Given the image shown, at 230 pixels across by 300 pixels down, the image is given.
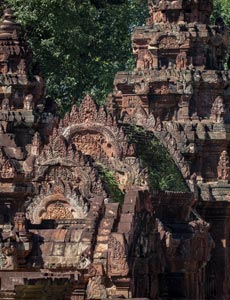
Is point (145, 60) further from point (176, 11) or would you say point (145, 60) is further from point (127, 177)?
point (127, 177)

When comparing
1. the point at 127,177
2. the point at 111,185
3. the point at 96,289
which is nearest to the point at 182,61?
the point at 127,177

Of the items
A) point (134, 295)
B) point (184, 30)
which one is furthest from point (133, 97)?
point (134, 295)

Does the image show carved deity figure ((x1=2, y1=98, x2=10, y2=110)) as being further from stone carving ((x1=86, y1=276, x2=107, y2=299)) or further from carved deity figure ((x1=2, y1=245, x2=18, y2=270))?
stone carving ((x1=86, y1=276, x2=107, y2=299))

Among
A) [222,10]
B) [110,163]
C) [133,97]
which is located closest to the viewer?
[110,163]

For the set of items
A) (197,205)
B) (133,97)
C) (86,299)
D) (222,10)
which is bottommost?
(86,299)

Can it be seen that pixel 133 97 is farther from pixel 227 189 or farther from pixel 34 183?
pixel 34 183

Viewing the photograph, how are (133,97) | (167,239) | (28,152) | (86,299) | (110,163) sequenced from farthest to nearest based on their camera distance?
(133,97), (28,152), (110,163), (167,239), (86,299)

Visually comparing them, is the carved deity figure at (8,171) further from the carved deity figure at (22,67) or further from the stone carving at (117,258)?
the carved deity figure at (22,67)

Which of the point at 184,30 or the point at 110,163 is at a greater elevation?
the point at 184,30
